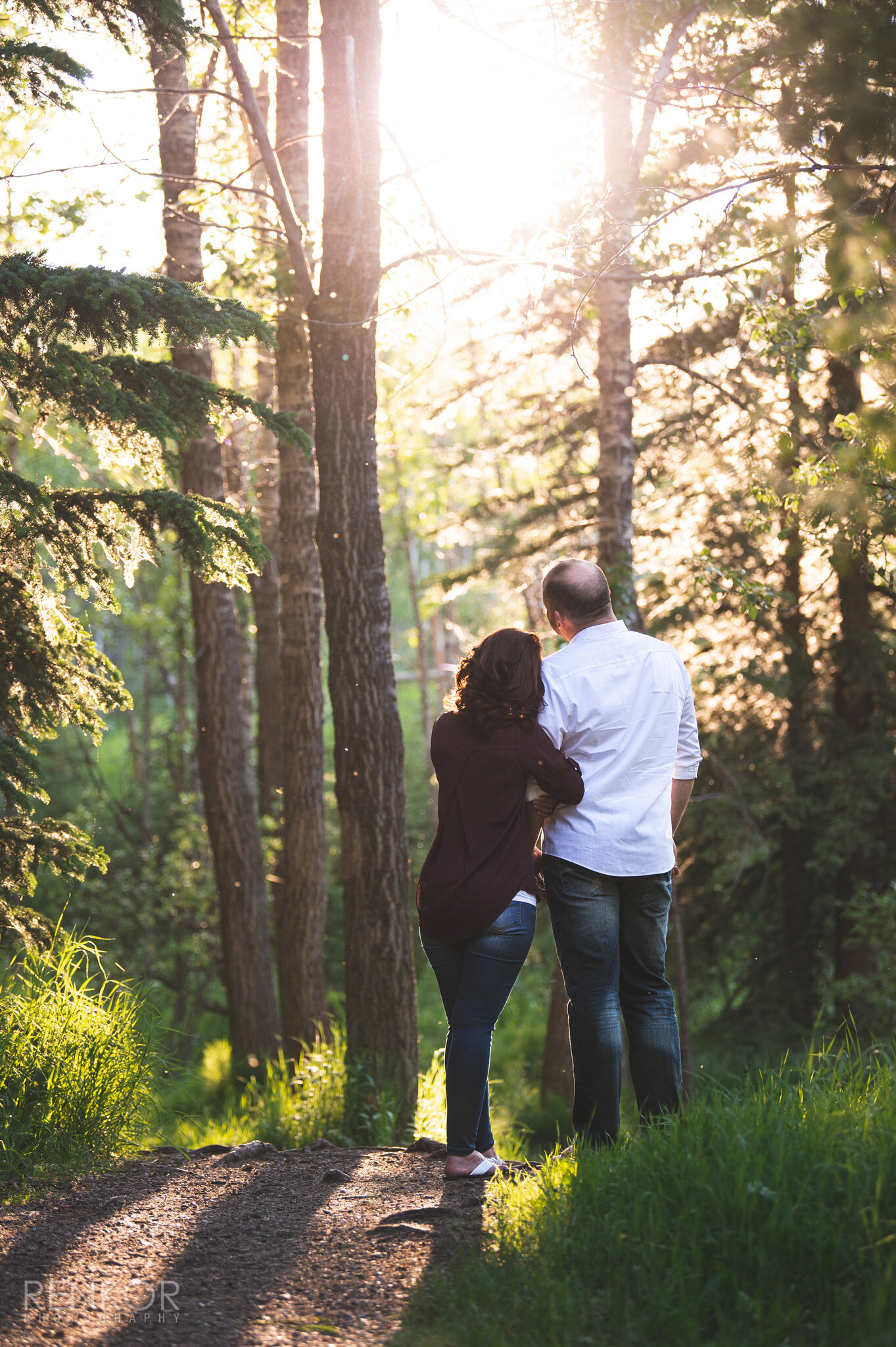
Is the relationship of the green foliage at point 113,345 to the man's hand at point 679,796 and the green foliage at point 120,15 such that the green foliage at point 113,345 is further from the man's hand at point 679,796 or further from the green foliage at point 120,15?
the man's hand at point 679,796

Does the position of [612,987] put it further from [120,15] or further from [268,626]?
[268,626]

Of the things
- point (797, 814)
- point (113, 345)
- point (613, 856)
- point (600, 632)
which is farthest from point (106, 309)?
point (797, 814)

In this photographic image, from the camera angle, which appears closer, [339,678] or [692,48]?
[339,678]

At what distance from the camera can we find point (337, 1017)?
13.3 m

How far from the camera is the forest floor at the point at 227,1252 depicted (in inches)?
106

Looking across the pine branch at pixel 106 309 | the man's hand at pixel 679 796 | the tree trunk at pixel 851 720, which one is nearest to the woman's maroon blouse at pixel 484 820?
the man's hand at pixel 679 796

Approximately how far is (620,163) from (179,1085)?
724 cm

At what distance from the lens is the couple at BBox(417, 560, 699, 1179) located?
3.42 m

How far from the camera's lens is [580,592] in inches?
143

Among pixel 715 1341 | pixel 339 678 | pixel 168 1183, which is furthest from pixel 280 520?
pixel 715 1341

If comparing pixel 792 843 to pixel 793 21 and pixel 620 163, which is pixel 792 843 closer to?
pixel 620 163

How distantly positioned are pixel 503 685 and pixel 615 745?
0.44 m

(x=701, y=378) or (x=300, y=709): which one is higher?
(x=701, y=378)

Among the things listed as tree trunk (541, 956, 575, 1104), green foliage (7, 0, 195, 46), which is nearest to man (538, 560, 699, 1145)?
green foliage (7, 0, 195, 46)
